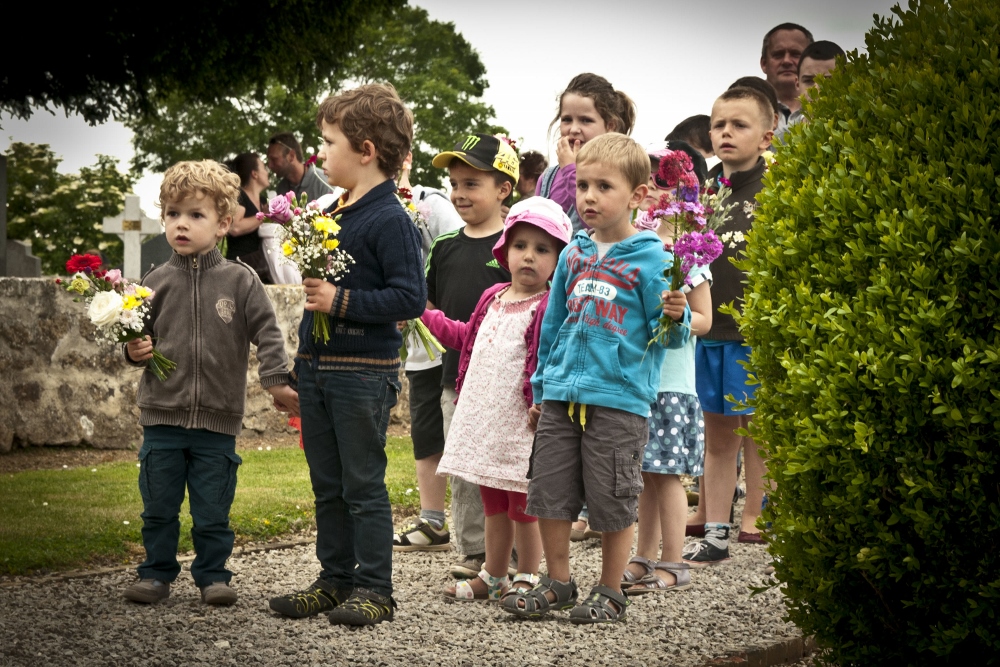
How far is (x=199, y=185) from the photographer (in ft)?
17.5

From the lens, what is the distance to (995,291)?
3363mm

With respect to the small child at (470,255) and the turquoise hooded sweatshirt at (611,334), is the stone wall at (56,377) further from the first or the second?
the turquoise hooded sweatshirt at (611,334)

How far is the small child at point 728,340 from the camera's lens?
6312mm

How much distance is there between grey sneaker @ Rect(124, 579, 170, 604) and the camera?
16.6 feet

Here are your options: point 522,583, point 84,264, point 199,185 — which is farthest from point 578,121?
point 84,264

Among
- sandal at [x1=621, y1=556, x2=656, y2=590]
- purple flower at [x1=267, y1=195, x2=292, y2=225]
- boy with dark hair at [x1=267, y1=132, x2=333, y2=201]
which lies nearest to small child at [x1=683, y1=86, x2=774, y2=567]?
sandal at [x1=621, y1=556, x2=656, y2=590]

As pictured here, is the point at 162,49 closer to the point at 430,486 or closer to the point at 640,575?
the point at 430,486

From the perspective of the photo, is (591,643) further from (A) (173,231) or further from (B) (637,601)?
(A) (173,231)

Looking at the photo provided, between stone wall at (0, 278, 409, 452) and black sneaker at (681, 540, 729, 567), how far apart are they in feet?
19.4

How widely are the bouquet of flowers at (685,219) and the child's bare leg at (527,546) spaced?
1099 millimetres

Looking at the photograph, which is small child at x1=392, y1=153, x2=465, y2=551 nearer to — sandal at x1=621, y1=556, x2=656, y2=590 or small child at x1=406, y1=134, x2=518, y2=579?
small child at x1=406, y1=134, x2=518, y2=579

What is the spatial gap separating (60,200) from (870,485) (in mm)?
29943

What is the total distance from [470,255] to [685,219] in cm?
165

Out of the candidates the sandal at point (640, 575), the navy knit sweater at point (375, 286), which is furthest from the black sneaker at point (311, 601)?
the sandal at point (640, 575)
